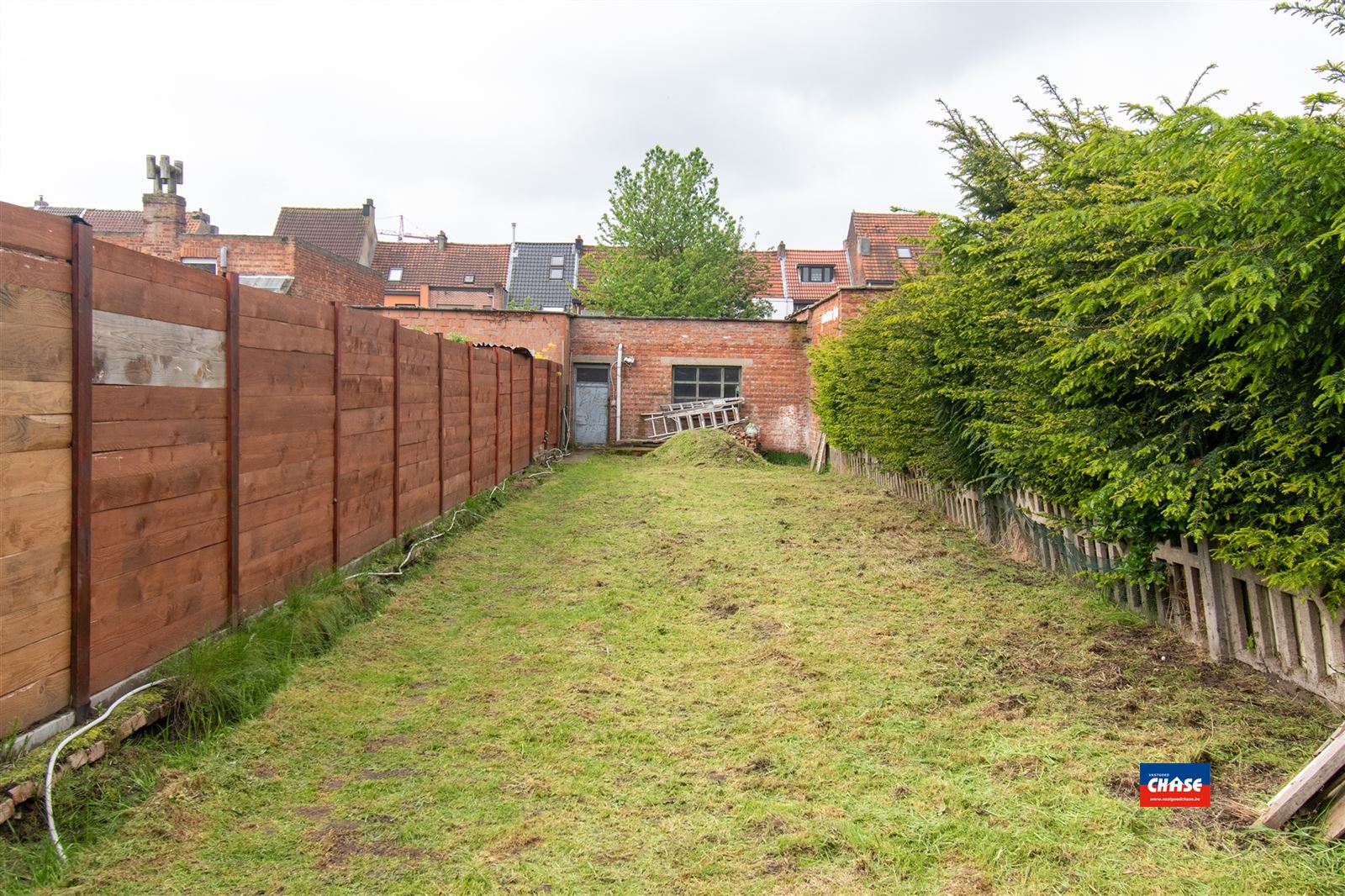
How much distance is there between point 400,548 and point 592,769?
439 centimetres

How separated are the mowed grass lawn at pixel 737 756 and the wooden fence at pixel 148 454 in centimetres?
62

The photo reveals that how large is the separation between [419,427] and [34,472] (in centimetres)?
521

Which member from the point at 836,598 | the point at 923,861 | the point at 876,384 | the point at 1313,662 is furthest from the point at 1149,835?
the point at 876,384

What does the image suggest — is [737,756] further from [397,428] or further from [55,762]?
[397,428]

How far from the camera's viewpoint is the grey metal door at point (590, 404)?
21.6 m

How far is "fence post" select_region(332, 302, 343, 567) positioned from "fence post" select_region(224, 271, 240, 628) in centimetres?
148

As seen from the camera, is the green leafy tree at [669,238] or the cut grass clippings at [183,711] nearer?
the cut grass clippings at [183,711]

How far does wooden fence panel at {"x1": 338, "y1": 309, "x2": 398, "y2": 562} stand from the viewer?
6156mm

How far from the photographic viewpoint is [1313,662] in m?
3.77

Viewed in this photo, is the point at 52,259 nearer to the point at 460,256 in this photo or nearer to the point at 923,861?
the point at 923,861

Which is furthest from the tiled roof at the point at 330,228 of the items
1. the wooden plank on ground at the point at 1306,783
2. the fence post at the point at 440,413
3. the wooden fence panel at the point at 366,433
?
the wooden plank on ground at the point at 1306,783

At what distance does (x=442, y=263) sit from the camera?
44.6 metres

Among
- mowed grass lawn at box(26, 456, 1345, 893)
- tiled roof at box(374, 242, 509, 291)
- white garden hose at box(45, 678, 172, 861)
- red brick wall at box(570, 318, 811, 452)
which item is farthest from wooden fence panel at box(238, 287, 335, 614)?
tiled roof at box(374, 242, 509, 291)

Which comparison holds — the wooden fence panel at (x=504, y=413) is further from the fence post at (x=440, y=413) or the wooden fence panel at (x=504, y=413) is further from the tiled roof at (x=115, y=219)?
the tiled roof at (x=115, y=219)
